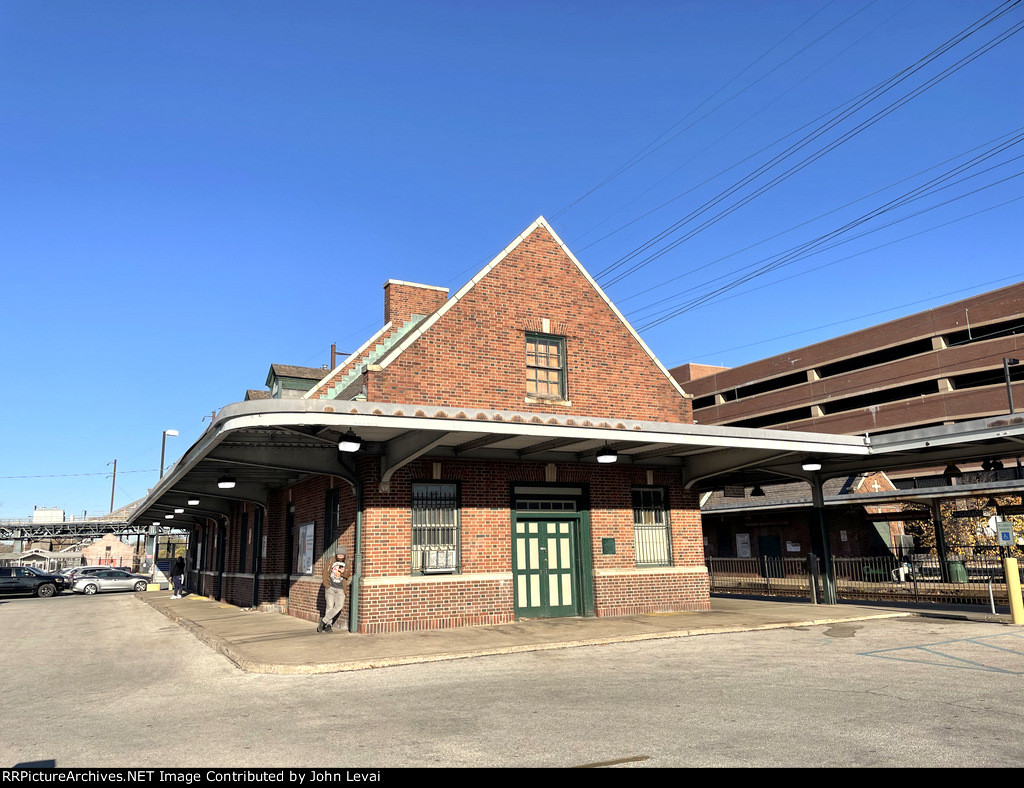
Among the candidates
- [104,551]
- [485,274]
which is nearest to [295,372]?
[485,274]

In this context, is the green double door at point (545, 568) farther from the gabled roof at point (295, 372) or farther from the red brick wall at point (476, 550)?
the gabled roof at point (295, 372)

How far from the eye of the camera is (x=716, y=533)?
41906 mm

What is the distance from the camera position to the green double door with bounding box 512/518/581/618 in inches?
661

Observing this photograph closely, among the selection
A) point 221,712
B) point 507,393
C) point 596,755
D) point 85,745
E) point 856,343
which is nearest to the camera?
point 596,755

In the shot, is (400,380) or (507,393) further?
(507,393)

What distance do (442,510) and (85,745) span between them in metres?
9.43

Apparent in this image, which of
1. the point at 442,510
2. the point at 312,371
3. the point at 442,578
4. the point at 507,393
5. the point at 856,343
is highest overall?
the point at 856,343

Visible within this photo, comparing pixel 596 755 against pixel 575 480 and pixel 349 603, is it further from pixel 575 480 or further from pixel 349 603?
pixel 575 480

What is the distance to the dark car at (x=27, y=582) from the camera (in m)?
40.3

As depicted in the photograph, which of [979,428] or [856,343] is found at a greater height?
[856,343]

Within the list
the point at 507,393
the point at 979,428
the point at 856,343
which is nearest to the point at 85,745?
the point at 507,393

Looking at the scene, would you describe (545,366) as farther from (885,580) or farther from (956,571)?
(956,571)

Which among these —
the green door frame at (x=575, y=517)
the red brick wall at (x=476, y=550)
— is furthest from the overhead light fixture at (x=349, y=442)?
the green door frame at (x=575, y=517)

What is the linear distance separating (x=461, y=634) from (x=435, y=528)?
238cm
